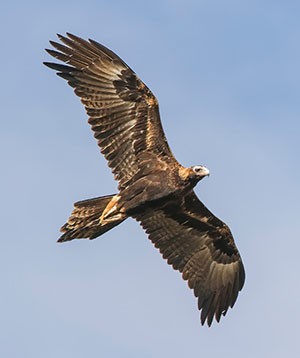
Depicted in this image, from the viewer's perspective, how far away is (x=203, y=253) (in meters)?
28.3

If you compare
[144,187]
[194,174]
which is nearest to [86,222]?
[144,187]

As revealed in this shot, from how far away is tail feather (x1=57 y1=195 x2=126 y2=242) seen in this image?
2609 centimetres

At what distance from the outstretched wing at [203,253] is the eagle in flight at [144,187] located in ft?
0.07

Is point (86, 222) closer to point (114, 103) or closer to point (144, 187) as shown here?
point (144, 187)

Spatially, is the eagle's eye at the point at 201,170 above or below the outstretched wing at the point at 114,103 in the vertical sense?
below

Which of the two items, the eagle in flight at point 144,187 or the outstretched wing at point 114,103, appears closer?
the eagle in flight at point 144,187

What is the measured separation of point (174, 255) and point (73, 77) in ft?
15.2

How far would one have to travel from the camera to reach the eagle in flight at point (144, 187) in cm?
2614

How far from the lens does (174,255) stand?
A: 28031mm

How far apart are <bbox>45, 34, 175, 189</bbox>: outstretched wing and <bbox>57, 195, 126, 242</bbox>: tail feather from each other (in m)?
0.70

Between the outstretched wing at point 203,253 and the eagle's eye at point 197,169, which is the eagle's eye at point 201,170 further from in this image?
the outstretched wing at point 203,253

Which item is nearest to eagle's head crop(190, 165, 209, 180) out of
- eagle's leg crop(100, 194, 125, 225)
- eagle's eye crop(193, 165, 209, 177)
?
eagle's eye crop(193, 165, 209, 177)

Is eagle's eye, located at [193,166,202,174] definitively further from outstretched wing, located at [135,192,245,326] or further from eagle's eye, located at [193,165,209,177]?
outstretched wing, located at [135,192,245,326]

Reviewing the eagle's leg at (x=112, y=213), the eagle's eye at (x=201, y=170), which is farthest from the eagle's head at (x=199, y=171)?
the eagle's leg at (x=112, y=213)
